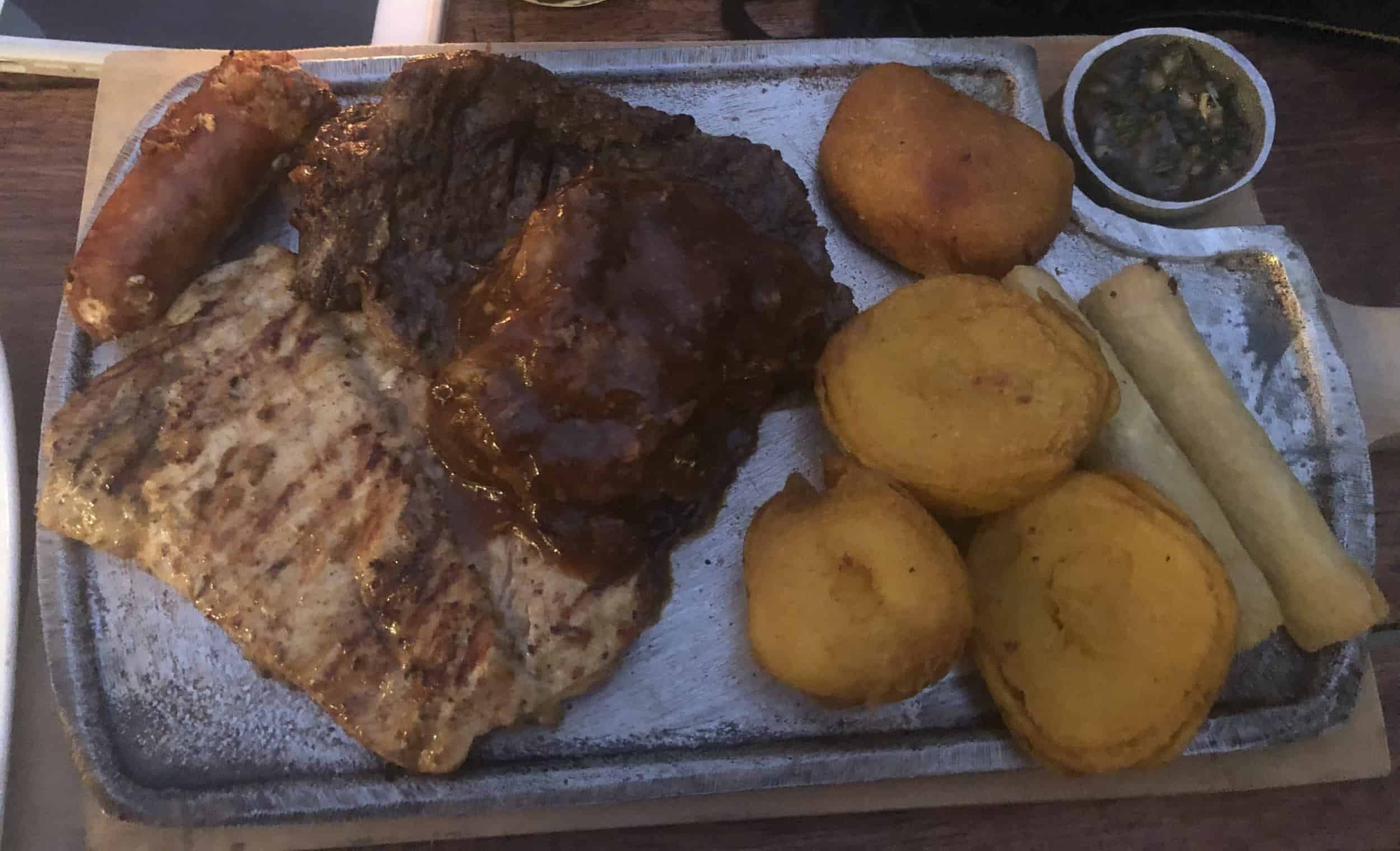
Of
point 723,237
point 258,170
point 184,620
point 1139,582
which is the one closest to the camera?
point 1139,582

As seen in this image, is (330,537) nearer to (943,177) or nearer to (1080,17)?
(943,177)

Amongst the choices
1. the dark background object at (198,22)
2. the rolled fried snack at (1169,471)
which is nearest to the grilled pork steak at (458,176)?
the rolled fried snack at (1169,471)

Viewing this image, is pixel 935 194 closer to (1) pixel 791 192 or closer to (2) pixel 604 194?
(1) pixel 791 192

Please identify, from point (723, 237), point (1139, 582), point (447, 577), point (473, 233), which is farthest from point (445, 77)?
point (1139, 582)

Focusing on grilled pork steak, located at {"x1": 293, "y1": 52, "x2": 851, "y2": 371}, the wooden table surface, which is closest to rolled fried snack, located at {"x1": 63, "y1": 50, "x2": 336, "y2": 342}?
grilled pork steak, located at {"x1": 293, "y1": 52, "x2": 851, "y2": 371}

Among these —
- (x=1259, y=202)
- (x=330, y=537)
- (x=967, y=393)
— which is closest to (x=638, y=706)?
(x=330, y=537)

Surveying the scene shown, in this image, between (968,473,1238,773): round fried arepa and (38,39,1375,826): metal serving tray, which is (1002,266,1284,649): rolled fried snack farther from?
(38,39,1375,826): metal serving tray

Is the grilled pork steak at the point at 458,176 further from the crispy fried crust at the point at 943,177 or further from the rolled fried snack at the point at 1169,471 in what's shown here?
the rolled fried snack at the point at 1169,471
